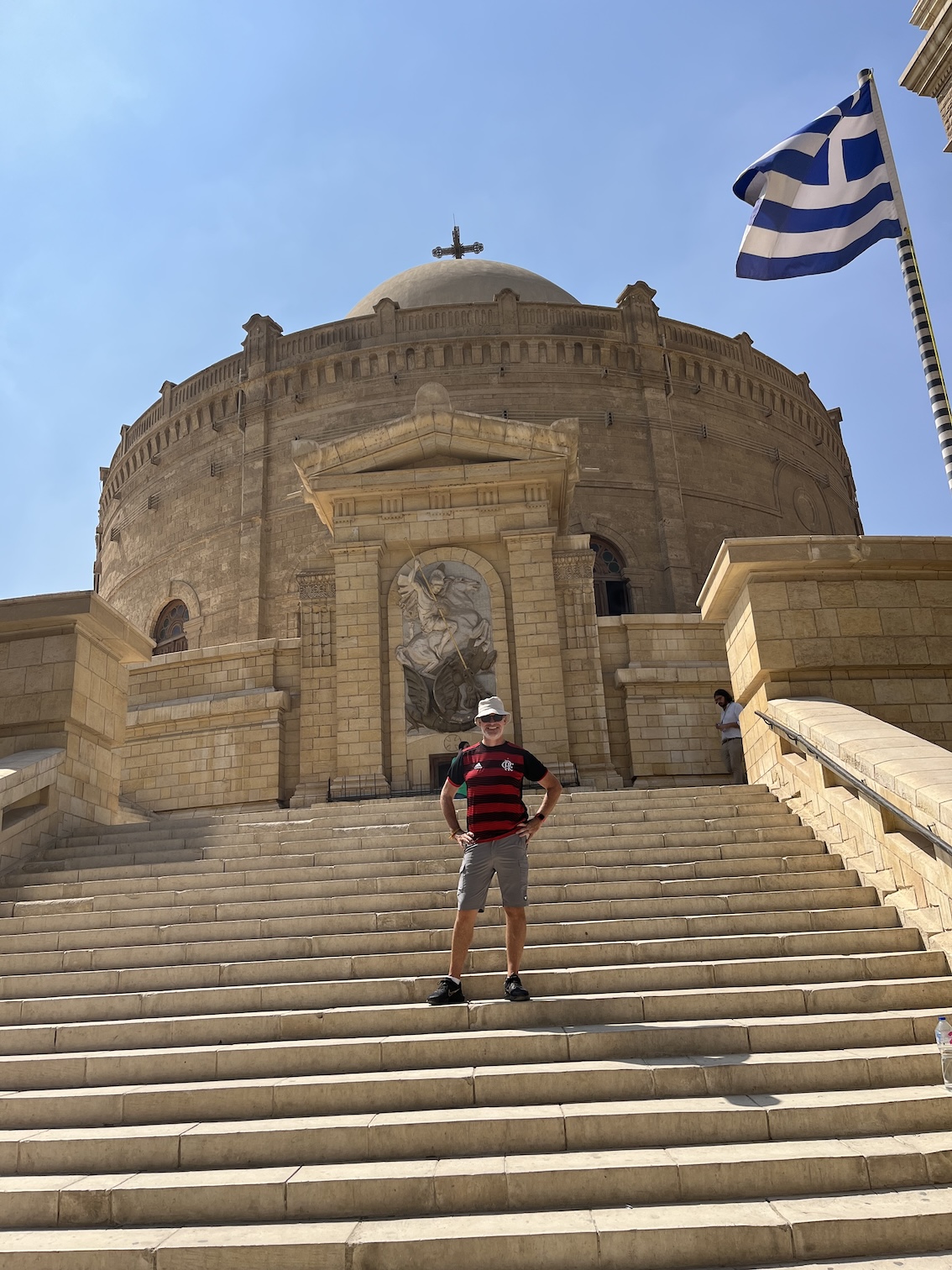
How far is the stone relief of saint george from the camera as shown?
14328 millimetres

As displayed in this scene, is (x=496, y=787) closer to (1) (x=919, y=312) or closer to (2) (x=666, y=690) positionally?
(1) (x=919, y=312)

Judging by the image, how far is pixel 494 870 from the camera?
5457 mm

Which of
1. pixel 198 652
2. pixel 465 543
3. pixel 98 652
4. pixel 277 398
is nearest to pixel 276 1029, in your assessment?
pixel 98 652

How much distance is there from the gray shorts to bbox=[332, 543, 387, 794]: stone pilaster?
8.70 meters

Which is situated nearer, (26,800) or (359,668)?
(26,800)

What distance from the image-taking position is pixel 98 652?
10.2m

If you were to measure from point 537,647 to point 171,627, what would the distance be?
16936mm

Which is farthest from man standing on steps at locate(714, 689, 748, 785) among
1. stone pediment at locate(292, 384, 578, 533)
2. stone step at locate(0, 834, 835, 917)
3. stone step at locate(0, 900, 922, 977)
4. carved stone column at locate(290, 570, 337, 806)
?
carved stone column at locate(290, 570, 337, 806)

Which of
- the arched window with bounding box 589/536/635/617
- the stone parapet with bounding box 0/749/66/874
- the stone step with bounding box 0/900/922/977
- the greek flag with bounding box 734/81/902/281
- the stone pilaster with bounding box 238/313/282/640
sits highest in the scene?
the stone pilaster with bounding box 238/313/282/640

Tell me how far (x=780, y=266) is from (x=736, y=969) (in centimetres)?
708

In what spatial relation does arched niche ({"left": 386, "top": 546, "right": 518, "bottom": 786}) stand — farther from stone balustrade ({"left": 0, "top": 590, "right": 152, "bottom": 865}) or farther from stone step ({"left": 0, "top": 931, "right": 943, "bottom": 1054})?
stone step ({"left": 0, "top": 931, "right": 943, "bottom": 1054})

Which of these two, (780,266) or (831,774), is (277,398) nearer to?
(780,266)

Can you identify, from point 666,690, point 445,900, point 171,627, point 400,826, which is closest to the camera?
point 445,900

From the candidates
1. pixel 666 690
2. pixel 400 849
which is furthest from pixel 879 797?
pixel 666 690
